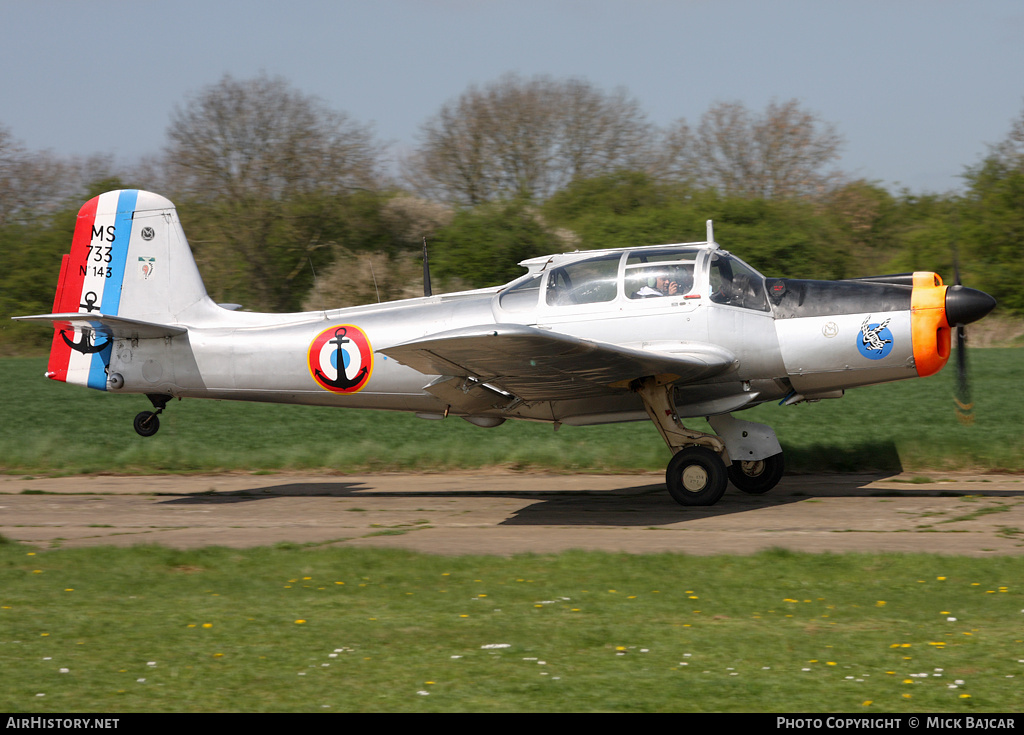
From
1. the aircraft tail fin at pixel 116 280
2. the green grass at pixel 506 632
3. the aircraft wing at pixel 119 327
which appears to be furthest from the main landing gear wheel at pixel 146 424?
the green grass at pixel 506 632

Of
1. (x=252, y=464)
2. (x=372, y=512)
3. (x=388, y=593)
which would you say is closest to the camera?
(x=388, y=593)

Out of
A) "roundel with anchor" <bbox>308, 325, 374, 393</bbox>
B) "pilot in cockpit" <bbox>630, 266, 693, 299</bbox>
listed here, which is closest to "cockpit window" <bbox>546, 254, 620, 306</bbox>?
"pilot in cockpit" <bbox>630, 266, 693, 299</bbox>

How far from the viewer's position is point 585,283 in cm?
1021

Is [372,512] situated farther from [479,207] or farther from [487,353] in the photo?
[479,207]

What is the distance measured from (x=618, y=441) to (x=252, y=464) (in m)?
5.47

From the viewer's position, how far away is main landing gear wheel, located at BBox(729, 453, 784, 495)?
10812 millimetres

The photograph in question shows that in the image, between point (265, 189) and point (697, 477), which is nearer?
point (697, 477)

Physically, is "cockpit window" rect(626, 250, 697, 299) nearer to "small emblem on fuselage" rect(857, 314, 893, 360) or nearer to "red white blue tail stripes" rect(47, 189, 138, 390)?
"small emblem on fuselage" rect(857, 314, 893, 360)

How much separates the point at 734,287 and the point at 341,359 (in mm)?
4518

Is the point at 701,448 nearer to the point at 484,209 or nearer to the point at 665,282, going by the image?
the point at 665,282

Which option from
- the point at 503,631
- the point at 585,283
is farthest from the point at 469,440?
the point at 503,631

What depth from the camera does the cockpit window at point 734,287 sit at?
998 cm

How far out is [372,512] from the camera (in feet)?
34.0
